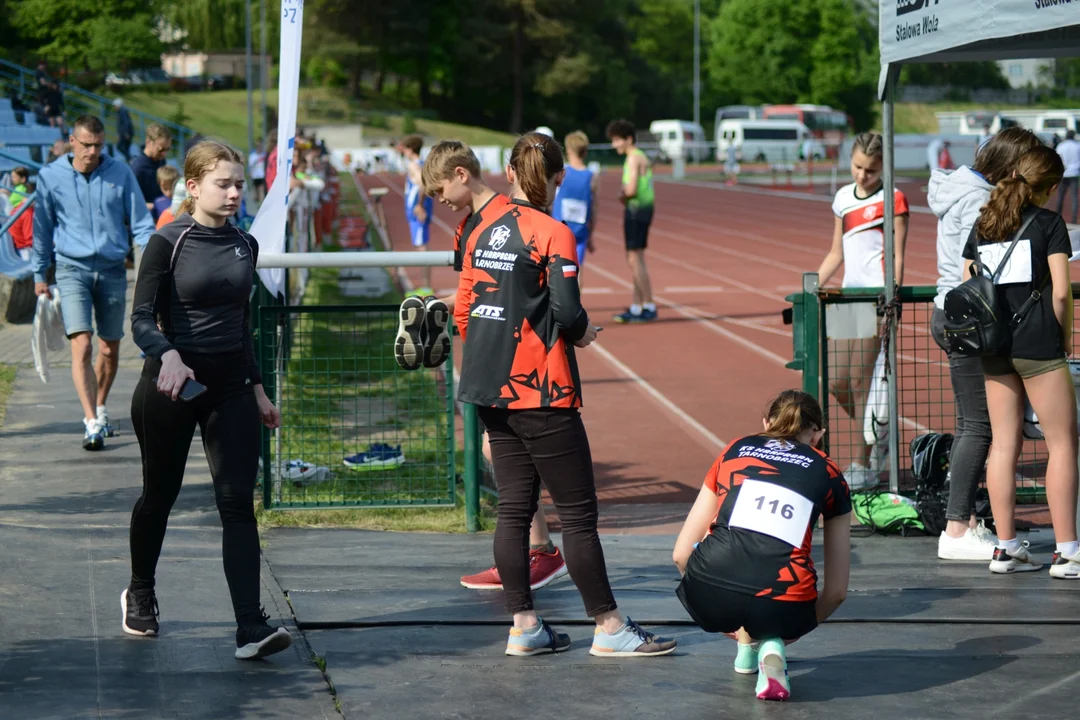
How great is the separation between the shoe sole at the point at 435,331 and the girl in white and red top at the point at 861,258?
8.61 feet

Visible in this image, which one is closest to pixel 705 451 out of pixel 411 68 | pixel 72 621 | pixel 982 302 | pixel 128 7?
pixel 982 302

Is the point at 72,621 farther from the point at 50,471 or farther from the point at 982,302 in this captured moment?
the point at 982,302

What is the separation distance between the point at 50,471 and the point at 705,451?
4.02 metres

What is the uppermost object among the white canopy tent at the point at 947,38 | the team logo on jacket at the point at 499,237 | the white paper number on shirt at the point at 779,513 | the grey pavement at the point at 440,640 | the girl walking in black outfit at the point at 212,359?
the white canopy tent at the point at 947,38

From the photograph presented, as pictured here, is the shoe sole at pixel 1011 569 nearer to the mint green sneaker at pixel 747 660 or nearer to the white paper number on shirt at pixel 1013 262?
the white paper number on shirt at pixel 1013 262

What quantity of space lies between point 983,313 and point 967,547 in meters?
1.18

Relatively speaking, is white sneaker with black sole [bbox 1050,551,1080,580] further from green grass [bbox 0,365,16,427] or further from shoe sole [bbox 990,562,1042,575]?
green grass [bbox 0,365,16,427]

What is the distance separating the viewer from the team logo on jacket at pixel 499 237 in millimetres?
4844

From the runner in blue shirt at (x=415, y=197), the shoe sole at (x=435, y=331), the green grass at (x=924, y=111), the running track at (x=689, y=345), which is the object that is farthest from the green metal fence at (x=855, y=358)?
the green grass at (x=924, y=111)

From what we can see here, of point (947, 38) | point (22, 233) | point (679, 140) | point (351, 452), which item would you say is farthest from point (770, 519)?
point (679, 140)

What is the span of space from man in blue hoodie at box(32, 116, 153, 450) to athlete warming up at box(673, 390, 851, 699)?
495cm

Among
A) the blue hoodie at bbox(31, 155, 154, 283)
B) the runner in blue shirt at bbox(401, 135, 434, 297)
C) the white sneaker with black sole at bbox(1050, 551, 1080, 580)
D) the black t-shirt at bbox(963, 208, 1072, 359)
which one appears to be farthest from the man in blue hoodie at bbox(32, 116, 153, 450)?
the runner in blue shirt at bbox(401, 135, 434, 297)

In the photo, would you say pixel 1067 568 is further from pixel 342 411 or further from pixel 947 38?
pixel 342 411

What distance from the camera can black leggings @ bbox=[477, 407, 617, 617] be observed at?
486 cm
